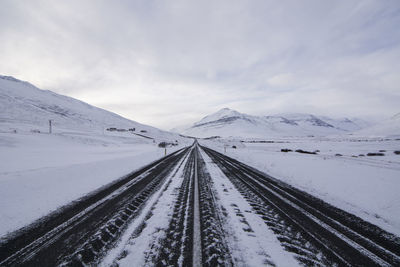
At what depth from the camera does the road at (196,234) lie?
7.98 feet

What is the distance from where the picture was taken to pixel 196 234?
3.05 metres

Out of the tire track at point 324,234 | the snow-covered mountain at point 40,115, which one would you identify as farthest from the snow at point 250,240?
the snow-covered mountain at point 40,115

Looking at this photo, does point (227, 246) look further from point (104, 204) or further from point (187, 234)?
point (104, 204)

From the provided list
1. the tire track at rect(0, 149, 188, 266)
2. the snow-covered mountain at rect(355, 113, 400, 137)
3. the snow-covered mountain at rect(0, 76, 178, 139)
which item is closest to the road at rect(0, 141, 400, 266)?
the tire track at rect(0, 149, 188, 266)

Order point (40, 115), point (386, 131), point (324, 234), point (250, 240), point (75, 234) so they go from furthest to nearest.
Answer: point (386, 131) → point (40, 115) → point (324, 234) → point (75, 234) → point (250, 240)

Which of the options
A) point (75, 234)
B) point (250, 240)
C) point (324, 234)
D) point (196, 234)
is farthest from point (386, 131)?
point (75, 234)

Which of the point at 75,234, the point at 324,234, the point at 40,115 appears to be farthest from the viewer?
the point at 40,115

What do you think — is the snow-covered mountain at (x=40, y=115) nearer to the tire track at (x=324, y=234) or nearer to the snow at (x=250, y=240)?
the snow at (x=250, y=240)

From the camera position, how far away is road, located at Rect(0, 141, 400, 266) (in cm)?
243

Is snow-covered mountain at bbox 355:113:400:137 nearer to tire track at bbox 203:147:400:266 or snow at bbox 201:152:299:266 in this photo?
tire track at bbox 203:147:400:266

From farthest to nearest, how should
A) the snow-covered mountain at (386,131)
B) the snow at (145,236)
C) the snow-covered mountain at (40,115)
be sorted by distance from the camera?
the snow-covered mountain at (386,131) < the snow-covered mountain at (40,115) < the snow at (145,236)

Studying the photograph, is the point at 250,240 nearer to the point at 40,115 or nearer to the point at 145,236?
the point at 145,236

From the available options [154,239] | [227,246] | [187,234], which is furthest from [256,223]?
[154,239]

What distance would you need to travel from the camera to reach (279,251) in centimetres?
264
